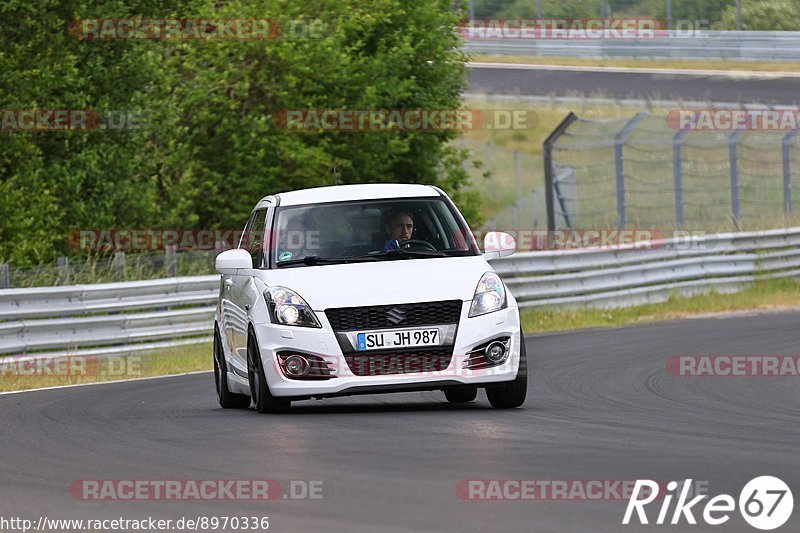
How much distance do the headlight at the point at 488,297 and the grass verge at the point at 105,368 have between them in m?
4.82

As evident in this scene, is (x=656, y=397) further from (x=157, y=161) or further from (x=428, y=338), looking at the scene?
(x=157, y=161)

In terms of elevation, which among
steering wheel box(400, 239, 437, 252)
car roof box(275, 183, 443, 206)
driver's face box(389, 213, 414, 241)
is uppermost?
car roof box(275, 183, 443, 206)

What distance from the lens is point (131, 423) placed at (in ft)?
36.9

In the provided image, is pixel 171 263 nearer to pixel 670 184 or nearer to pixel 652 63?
pixel 670 184

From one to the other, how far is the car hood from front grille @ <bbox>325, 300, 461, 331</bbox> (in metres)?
0.04

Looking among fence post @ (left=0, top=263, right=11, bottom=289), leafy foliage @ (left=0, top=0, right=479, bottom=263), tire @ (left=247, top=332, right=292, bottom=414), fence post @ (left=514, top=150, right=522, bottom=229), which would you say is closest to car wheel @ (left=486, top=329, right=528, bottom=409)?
tire @ (left=247, top=332, right=292, bottom=414)

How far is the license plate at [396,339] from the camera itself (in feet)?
35.6

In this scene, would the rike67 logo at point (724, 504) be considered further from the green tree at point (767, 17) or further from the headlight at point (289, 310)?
the green tree at point (767, 17)

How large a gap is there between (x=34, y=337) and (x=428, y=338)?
317 inches

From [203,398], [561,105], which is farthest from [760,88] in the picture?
[203,398]

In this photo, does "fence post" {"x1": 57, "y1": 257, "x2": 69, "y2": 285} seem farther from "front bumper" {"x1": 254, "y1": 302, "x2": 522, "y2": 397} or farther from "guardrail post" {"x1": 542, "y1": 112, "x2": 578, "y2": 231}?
"front bumper" {"x1": 254, "y1": 302, "x2": 522, "y2": 397}

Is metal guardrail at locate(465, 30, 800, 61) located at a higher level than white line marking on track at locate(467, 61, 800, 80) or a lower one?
higher

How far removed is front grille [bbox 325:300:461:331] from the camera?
10.8 meters

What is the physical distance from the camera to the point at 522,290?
72.8 ft
